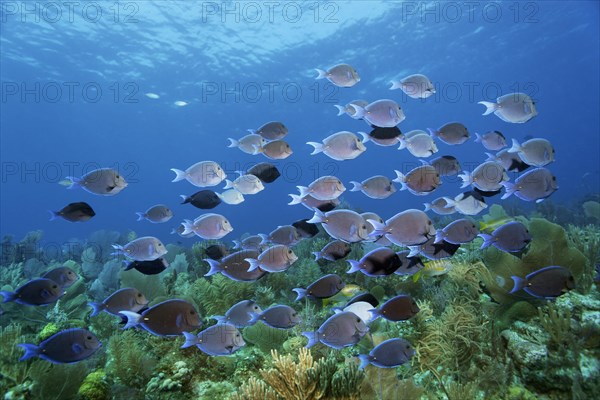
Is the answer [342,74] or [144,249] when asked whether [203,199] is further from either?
[342,74]

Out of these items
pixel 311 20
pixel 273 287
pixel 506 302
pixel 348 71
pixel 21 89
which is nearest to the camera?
pixel 506 302

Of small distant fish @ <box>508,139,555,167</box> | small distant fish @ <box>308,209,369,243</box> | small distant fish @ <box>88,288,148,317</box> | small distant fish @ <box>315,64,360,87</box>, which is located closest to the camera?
small distant fish @ <box>308,209,369,243</box>

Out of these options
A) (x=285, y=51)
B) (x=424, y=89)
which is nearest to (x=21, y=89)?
(x=285, y=51)

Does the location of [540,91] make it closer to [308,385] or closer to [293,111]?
[293,111]

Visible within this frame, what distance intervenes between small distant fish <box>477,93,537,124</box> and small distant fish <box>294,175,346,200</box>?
103 inches

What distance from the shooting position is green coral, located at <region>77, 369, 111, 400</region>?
4398mm

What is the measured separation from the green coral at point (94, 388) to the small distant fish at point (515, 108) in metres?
6.93

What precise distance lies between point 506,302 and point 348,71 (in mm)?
4456

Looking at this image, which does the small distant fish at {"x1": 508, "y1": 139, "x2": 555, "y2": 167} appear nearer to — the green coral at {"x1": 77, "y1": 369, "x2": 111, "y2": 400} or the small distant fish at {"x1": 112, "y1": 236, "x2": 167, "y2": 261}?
the small distant fish at {"x1": 112, "y1": 236, "x2": 167, "y2": 261}

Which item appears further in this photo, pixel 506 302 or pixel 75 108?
pixel 75 108

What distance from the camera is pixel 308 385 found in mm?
3420

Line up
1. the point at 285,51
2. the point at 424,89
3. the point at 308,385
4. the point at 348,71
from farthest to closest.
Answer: the point at 285,51 < the point at 348,71 < the point at 424,89 < the point at 308,385

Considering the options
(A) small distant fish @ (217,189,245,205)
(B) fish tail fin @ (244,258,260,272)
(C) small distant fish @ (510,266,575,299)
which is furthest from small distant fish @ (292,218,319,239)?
(C) small distant fish @ (510,266,575,299)

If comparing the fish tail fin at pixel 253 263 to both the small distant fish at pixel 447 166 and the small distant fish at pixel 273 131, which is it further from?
the small distant fish at pixel 447 166
